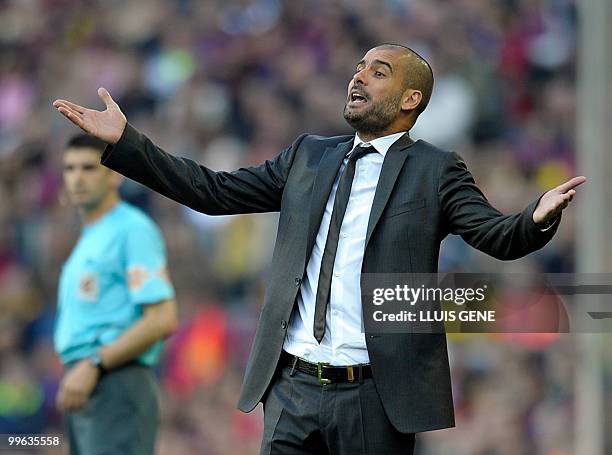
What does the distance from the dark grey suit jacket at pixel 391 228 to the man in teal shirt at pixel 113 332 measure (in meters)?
1.38

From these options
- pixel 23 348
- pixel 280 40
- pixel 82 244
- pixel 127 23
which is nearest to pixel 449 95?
pixel 280 40

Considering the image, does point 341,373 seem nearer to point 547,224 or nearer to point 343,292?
point 343,292

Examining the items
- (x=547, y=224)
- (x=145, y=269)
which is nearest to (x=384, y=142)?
(x=547, y=224)

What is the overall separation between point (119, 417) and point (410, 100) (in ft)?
6.85

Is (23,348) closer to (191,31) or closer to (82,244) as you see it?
(191,31)

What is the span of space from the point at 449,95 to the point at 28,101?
3.59 meters

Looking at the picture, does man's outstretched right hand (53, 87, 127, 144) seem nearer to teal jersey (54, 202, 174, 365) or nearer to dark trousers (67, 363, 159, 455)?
teal jersey (54, 202, 174, 365)

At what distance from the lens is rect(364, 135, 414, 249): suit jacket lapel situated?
5207 millimetres

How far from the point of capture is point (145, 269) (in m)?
6.77

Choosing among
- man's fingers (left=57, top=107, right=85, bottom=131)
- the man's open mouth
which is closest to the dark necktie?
the man's open mouth

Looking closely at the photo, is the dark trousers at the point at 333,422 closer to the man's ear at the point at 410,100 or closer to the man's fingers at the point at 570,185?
the man's fingers at the point at 570,185

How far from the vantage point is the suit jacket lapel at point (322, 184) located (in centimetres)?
529

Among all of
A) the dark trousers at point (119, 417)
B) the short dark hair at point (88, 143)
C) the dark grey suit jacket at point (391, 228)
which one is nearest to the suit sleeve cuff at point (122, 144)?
the dark grey suit jacket at point (391, 228)

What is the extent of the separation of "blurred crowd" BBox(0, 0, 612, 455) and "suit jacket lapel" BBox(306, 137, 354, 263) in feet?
A: 16.8
